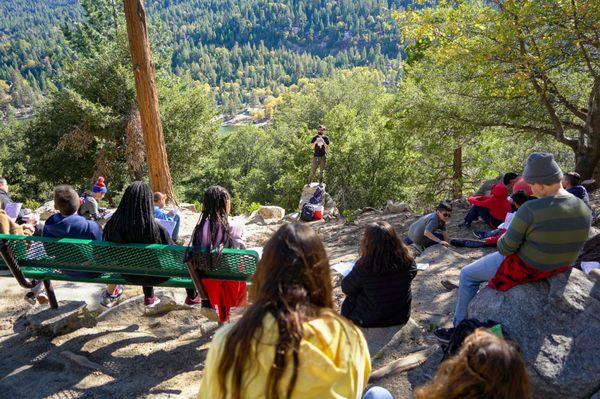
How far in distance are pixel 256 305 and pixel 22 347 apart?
352 centimetres

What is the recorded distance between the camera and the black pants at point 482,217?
7.48 metres

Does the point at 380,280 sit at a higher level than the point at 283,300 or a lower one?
lower

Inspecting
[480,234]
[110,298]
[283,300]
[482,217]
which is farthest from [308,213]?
[283,300]

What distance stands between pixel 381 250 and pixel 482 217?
196 inches

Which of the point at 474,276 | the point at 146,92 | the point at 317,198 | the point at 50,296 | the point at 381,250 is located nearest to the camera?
the point at 381,250

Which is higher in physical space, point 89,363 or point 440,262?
point 89,363

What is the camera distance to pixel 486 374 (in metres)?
1.75

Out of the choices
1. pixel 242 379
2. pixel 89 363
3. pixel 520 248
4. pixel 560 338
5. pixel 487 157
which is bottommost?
pixel 487 157

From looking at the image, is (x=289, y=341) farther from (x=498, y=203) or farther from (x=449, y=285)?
(x=498, y=203)

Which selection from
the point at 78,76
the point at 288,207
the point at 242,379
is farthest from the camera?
the point at 288,207

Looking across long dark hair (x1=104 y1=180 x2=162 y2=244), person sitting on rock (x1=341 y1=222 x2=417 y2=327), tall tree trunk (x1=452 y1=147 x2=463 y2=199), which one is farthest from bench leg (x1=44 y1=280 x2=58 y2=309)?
tall tree trunk (x1=452 y1=147 x2=463 y2=199)

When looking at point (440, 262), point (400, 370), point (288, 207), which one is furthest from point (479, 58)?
point (288, 207)

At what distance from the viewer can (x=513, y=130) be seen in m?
11.6

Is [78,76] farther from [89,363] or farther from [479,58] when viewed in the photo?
[89,363]
